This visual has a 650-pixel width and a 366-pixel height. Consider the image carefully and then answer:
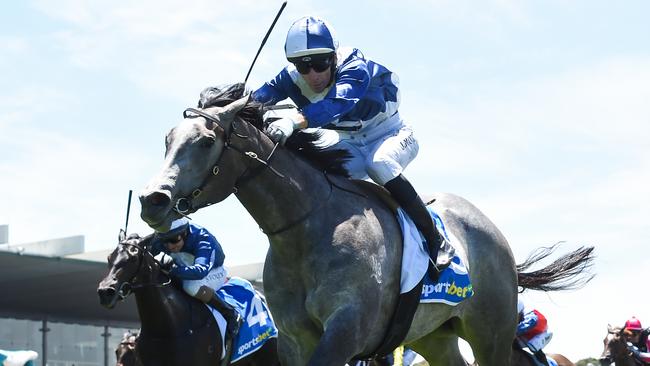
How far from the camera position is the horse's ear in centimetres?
673

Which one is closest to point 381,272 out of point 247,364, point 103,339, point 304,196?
point 304,196

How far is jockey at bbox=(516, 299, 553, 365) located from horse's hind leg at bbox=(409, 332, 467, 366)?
4.66 metres

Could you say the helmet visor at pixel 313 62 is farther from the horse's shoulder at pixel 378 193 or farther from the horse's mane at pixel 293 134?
the horse's shoulder at pixel 378 193

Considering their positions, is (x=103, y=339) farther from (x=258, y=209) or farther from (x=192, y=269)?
(x=258, y=209)

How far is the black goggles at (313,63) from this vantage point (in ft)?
24.1

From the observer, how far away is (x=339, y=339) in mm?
6582

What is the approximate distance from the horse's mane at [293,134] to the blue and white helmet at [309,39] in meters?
0.43

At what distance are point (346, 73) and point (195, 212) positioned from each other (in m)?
1.47

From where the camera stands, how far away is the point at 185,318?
1198cm

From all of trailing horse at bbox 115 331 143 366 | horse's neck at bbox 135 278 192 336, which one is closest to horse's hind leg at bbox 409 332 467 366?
horse's neck at bbox 135 278 192 336

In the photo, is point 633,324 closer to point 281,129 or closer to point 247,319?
point 247,319

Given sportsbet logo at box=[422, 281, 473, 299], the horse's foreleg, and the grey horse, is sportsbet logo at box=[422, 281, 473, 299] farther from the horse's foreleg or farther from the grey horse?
the horse's foreleg

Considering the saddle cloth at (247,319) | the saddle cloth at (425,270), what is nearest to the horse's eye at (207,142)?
the saddle cloth at (425,270)

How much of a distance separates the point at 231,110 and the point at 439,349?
9.50 feet
